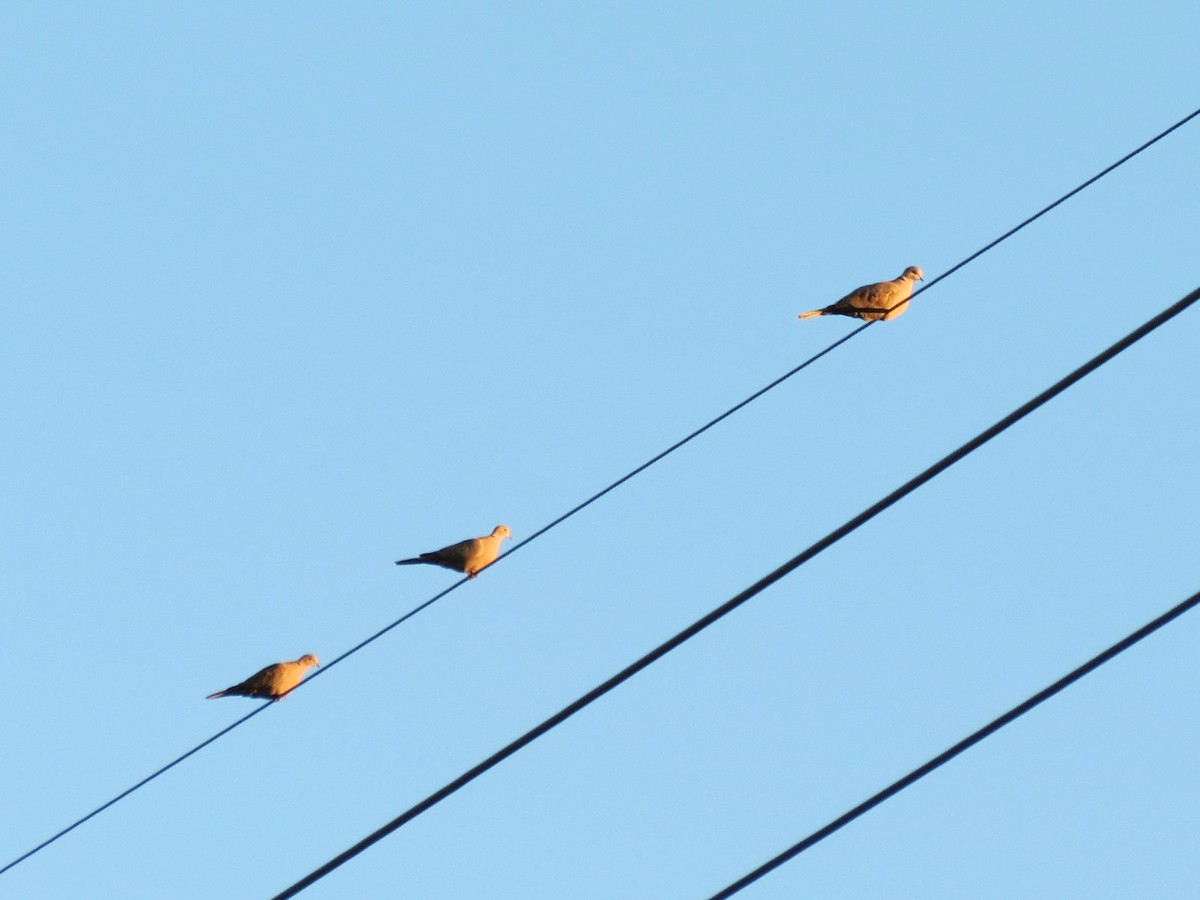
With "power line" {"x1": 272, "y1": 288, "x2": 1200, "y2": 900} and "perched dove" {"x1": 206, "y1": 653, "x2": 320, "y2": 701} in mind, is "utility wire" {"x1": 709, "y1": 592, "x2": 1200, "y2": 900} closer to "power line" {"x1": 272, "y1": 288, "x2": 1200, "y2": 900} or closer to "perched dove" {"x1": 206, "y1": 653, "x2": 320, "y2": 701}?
"power line" {"x1": 272, "y1": 288, "x2": 1200, "y2": 900}

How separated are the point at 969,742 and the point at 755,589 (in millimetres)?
756

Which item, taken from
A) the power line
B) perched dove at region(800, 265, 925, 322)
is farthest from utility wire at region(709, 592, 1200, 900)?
perched dove at region(800, 265, 925, 322)

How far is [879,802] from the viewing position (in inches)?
179

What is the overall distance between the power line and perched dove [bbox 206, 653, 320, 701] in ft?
33.0

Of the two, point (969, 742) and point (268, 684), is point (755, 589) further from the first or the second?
point (268, 684)

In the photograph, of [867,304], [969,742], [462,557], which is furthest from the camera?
[462,557]

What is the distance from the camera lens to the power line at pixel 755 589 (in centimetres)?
495

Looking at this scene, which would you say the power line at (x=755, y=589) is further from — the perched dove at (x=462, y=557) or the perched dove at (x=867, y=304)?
the perched dove at (x=462, y=557)

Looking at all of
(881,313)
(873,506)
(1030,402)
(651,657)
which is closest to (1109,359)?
(1030,402)

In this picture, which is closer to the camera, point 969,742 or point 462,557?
point 969,742

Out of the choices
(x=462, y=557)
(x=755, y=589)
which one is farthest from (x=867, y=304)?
(x=755, y=589)

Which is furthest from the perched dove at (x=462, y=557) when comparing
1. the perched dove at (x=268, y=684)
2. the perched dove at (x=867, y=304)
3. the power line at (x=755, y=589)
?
the power line at (x=755, y=589)

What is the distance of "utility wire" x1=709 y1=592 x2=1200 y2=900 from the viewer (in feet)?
14.7

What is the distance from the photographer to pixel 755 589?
199 inches
